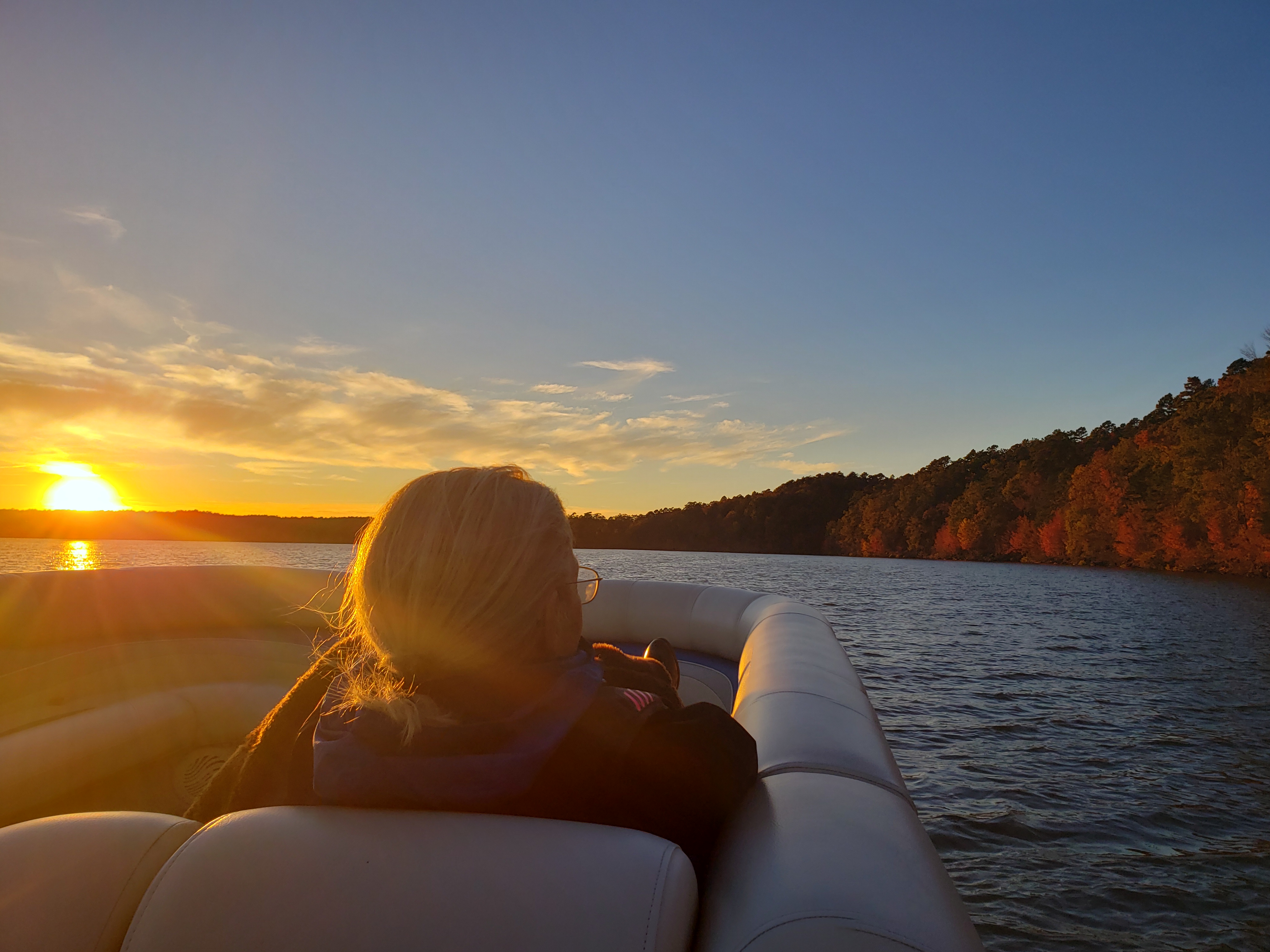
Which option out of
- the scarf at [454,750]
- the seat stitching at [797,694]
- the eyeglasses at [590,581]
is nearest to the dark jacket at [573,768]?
the scarf at [454,750]

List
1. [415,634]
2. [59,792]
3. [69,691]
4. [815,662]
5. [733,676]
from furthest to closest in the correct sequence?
[733,676] < [69,691] < [59,792] < [815,662] < [415,634]

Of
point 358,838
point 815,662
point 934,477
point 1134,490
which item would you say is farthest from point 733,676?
point 934,477

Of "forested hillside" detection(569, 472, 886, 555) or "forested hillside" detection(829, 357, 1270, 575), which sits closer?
"forested hillside" detection(829, 357, 1270, 575)

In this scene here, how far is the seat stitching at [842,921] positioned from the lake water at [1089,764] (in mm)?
3540

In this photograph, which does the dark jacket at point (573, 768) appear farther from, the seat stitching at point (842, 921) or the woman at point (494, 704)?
the seat stitching at point (842, 921)

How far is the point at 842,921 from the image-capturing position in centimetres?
92

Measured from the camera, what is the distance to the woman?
3.80 feet

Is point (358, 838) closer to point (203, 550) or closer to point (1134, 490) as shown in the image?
point (1134, 490)

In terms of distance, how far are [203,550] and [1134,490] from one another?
63.5 metres

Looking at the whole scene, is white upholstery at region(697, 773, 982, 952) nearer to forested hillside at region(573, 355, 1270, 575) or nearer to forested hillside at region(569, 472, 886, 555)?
forested hillside at region(573, 355, 1270, 575)

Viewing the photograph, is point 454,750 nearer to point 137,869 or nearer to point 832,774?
point 137,869

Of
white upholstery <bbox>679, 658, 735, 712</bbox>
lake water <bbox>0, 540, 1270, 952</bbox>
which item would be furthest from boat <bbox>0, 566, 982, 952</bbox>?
lake water <bbox>0, 540, 1270, 952</bbox>

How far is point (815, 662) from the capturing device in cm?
236

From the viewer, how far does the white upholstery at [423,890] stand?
3.13ft
